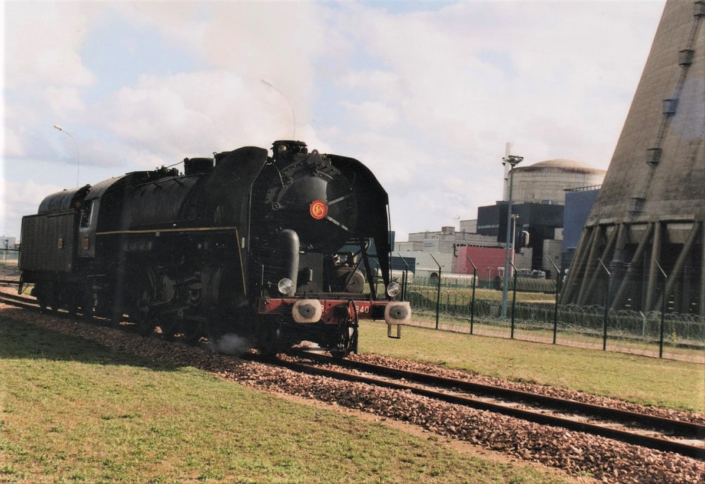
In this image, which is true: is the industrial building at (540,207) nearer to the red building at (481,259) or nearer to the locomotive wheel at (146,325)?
the red building at (481,259)

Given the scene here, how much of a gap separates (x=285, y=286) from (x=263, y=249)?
99 centimetres

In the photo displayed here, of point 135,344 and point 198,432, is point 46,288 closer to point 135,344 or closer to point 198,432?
point 135,344

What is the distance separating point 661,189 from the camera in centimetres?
3375

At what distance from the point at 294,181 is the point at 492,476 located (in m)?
7.65

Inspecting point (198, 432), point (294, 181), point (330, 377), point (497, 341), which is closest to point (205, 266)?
point (294, 181)

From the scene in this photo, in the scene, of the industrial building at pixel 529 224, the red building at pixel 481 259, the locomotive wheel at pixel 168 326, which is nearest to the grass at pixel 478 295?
the locomotive wheel at pixel 168 326

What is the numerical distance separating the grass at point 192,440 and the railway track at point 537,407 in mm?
2136

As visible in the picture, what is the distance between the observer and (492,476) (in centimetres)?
655

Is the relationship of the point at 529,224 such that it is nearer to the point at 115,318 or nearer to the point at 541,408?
the point at 115,318

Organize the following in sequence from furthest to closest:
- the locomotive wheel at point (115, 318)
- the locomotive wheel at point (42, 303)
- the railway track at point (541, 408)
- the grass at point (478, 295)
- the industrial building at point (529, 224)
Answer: the industrial building at point (529, 224) → the grass at point (478, 295) → the locomotive wheel at point (42, 303) → the locomotive wheel at point (115, 318) → the railway track at point (541, 408)

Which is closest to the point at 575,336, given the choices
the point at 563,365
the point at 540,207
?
the point at 563,365

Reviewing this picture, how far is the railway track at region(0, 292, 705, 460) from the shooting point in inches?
332

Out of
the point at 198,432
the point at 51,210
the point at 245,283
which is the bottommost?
the point at 198,432

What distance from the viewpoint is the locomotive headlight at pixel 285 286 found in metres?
11.9
